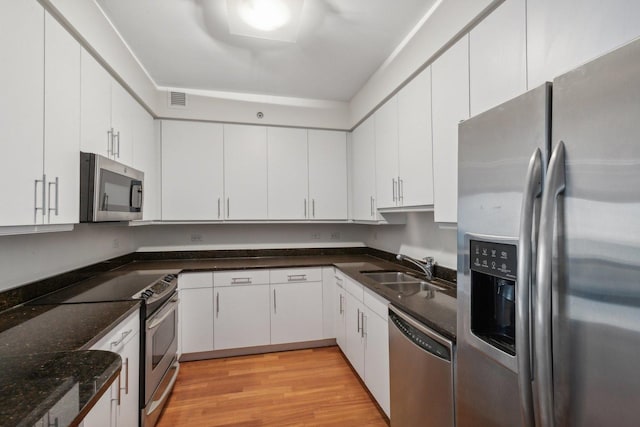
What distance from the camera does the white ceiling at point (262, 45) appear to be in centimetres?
189

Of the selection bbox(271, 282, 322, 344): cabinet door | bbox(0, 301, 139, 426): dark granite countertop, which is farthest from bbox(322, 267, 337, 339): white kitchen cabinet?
bbox(0, 301, 139, 426): dark granite countertop

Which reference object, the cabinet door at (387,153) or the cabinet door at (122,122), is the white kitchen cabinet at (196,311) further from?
the cabinet door at (387,153)

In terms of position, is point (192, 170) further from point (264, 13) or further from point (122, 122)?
point (264, 13)

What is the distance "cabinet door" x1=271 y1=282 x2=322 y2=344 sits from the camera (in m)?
2.96

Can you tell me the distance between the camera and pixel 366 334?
220 cm

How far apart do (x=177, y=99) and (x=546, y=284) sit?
337 cm

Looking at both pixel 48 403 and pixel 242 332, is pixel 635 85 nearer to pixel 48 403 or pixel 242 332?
pixel 48 403

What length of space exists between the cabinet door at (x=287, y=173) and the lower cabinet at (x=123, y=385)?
186cm

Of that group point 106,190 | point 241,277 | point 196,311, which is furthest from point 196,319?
point 106,190

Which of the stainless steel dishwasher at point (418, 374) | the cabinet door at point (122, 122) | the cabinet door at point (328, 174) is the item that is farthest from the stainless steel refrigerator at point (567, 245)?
the cabinet door at point (328, 174)

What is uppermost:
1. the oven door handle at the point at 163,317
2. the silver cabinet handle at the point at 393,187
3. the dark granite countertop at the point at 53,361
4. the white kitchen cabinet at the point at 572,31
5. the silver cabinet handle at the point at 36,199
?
the white kitchen cabinet at the point at 572,31

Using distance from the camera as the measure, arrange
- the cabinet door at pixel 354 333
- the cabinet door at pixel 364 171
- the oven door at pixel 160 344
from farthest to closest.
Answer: the cabinet door at pixel 364 171
the cabinet door at pixel 354 333
the oven door at pixel 160 344

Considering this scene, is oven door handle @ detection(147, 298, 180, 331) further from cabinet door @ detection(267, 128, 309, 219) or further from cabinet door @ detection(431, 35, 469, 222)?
cabinet door @ detection(431, 35, 469, 222)

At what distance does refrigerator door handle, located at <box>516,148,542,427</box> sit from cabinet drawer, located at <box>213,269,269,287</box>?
2438mm
